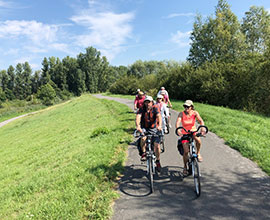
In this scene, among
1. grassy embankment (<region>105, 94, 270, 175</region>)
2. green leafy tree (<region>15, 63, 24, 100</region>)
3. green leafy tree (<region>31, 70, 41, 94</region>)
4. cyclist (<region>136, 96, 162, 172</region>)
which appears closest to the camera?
cyclist (<region>136, 96, 162, 172</region>)

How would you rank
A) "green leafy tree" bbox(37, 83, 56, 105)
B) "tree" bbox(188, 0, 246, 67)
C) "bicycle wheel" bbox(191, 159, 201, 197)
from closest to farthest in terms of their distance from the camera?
"bicycle wheel" bbox(191, 159, 201, 197)
"tree" bbox(188, 0, 246, 67)
"green leafy tree" bbox(37, 83, 56, 105)

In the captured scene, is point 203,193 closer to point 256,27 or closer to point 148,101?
point 148,101

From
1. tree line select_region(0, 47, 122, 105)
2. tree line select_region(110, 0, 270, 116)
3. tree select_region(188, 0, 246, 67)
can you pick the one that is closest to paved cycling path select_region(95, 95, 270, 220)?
tree line select_region(110, 0, 270, 116)

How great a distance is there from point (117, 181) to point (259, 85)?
1807 centimetres

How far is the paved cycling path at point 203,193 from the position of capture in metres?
3.61

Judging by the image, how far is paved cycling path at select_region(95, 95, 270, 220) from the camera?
3605 mm

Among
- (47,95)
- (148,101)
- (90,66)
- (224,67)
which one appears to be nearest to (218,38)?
(224,67)

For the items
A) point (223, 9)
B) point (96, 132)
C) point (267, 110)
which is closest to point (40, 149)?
point (96, 132)

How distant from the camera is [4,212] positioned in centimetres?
460

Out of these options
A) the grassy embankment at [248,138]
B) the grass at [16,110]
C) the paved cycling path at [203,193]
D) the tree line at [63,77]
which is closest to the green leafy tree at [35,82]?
the tree line at [63,77]

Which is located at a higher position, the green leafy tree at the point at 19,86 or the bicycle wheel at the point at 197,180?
the green leafy tree at the point at 19,86

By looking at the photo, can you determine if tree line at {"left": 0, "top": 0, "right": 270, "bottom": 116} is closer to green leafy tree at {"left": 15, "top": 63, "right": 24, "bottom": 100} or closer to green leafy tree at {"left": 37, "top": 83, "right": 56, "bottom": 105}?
green leafy tree at {"left": 37, "top": 83, "right": 56, "bottom": 105}

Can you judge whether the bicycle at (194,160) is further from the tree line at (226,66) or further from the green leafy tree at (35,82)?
the green leafy tree at (35,82)

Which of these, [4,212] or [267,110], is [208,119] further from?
[4,212]
